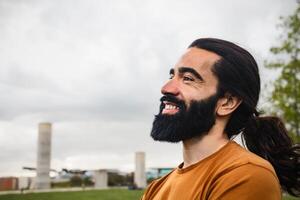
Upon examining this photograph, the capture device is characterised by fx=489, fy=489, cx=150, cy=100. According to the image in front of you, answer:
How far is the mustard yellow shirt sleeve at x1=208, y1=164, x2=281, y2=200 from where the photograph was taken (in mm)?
2381

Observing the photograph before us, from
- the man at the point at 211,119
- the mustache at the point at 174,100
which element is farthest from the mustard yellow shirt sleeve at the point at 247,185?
the mustache at the point at 174,100

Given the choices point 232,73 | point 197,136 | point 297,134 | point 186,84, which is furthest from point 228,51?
point 297,134

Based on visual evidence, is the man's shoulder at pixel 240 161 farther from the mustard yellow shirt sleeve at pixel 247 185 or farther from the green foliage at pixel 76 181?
the green foliage at pixel 76 181

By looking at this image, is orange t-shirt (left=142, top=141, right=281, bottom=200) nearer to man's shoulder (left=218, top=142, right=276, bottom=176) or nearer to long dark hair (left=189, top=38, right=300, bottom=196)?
man's shoulder (left=218, top=142, right=276, bottom=176)

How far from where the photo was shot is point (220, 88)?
2.91m

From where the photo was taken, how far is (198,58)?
298 cm

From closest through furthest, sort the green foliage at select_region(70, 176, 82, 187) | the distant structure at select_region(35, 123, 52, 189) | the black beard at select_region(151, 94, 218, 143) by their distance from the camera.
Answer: the black beard at select_region(151, 94, 218, 143)
the distant structure at select_region(35, 123, 52, 189)
the green foliage at select_region(70, 176, 82, 187)

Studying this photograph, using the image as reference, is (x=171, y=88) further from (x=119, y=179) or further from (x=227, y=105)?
(x=119, y=179)

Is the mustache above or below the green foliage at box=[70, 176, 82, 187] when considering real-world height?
above

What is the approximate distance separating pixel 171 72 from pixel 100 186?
4368 cm

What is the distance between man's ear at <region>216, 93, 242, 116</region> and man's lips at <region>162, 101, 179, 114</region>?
25cm

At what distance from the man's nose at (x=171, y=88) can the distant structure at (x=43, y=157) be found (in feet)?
118

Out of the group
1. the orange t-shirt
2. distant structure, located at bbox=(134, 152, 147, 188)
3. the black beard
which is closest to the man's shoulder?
the orange t-shirt

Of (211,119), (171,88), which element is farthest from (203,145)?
(171,88)
